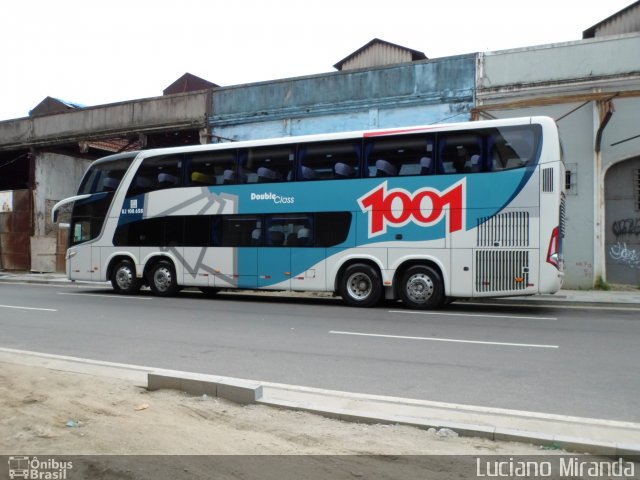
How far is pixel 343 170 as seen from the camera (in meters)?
12.9

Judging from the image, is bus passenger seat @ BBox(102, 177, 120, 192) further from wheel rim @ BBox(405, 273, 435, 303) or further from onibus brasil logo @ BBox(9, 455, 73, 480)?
onibus brasil logo @ BBox(9, 455, 73, 480)

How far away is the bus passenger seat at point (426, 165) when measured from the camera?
12117mm

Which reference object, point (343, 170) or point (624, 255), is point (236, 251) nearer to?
point (343, 170)

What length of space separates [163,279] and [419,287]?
737 cm

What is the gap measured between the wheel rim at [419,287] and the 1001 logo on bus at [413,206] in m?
1.20

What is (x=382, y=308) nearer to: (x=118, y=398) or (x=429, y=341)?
(x=429, y=341)

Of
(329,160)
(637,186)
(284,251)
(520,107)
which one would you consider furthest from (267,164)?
(637,186)

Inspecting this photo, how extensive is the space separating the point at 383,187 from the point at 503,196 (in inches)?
104

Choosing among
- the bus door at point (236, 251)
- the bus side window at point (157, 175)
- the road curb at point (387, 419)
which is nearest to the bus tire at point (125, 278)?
the bus side window at point (157, 175)

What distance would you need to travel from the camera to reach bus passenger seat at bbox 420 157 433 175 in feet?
39.8

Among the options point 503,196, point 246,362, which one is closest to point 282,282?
point 503,196

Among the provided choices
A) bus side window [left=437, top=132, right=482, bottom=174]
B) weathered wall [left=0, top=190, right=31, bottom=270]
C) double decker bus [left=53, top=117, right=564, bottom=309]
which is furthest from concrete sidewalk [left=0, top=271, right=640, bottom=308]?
weathered wall [left=0, top=190, right=31, bottom=270]

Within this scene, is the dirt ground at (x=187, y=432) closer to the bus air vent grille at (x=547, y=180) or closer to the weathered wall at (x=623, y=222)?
the bus air vent grille at (x=547, y=180)

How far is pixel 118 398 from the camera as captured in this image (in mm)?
5188
